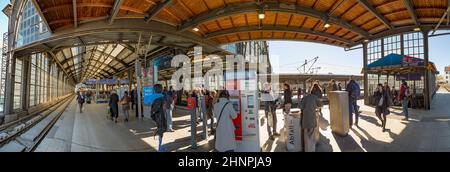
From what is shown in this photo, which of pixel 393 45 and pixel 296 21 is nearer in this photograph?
pixel 296 21

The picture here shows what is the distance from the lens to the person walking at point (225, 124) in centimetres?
477

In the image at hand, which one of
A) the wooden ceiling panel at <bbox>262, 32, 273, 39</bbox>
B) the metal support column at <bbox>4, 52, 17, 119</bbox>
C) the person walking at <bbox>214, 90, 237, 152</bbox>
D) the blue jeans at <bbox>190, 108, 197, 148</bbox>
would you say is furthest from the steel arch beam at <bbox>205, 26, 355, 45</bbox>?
the metal support column at <bbox>4, 52, 17, 119</bbox>

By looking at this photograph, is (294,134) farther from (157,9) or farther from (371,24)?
(371,24)

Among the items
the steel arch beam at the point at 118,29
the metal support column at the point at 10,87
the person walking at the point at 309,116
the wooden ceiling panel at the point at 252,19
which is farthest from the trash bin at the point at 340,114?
the metal support column at the point at 10,87

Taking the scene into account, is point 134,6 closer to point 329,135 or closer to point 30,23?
point 329,135

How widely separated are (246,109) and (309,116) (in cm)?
133

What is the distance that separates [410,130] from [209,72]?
18034 mm

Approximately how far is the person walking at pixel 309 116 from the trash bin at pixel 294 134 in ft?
0.64

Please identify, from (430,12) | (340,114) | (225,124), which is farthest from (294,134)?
(430,12)

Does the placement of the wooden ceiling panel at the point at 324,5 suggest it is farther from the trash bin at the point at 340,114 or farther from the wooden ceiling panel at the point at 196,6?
the wooden ceiling panel at the point at 196,6

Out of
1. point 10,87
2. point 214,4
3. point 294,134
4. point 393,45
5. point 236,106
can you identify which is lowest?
point 294,134

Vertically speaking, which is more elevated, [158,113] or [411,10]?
[411,10]

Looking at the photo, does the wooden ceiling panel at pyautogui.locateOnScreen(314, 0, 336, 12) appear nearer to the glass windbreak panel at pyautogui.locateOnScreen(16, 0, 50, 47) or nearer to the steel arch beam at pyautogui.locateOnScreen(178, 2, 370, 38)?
the steel arch beam at pyautogui.locateOnScreen(178, 2, 370, 38)

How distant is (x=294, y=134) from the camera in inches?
213
